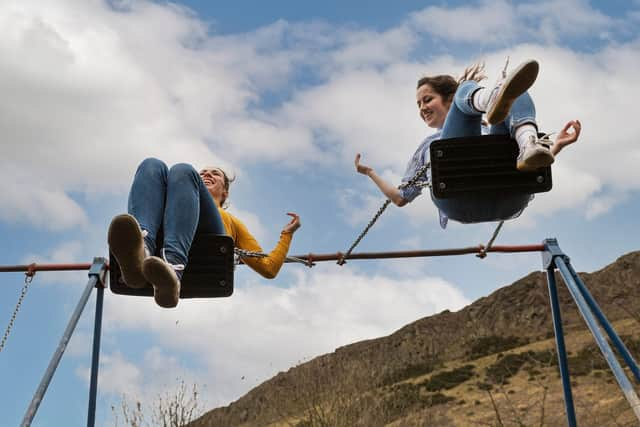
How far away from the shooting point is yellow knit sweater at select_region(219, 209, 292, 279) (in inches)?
165

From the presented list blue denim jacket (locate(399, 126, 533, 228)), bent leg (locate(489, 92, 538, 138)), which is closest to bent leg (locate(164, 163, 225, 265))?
blue denim jacket (locate(399, 126, 533, 228))

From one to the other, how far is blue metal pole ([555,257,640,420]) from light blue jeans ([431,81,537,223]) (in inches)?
30.1

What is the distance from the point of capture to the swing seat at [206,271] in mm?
3625

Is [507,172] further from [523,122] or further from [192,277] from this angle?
[192,277]

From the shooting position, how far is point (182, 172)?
3.35 m

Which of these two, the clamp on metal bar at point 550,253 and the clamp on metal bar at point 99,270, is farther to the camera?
the clamp on metal bar at point 550,253

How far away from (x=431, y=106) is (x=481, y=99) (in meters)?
0.63

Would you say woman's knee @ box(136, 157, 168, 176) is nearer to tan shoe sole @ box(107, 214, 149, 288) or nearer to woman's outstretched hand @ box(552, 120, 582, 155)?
tan shoe sole @ box(107, 214, 149, 288)

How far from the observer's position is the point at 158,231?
3.30m

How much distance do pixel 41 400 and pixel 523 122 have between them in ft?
8.69

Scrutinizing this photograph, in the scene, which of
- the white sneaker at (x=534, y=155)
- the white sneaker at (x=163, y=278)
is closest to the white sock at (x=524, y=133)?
the white sneaker at (x=534, y=155)

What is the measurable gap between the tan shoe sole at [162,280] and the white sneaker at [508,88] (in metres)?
1.41

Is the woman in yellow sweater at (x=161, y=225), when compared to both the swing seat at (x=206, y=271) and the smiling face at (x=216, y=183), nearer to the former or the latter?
the swing seat at (x=206, y=271)

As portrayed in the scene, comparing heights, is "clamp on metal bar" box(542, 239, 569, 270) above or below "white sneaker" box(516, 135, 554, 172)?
above
